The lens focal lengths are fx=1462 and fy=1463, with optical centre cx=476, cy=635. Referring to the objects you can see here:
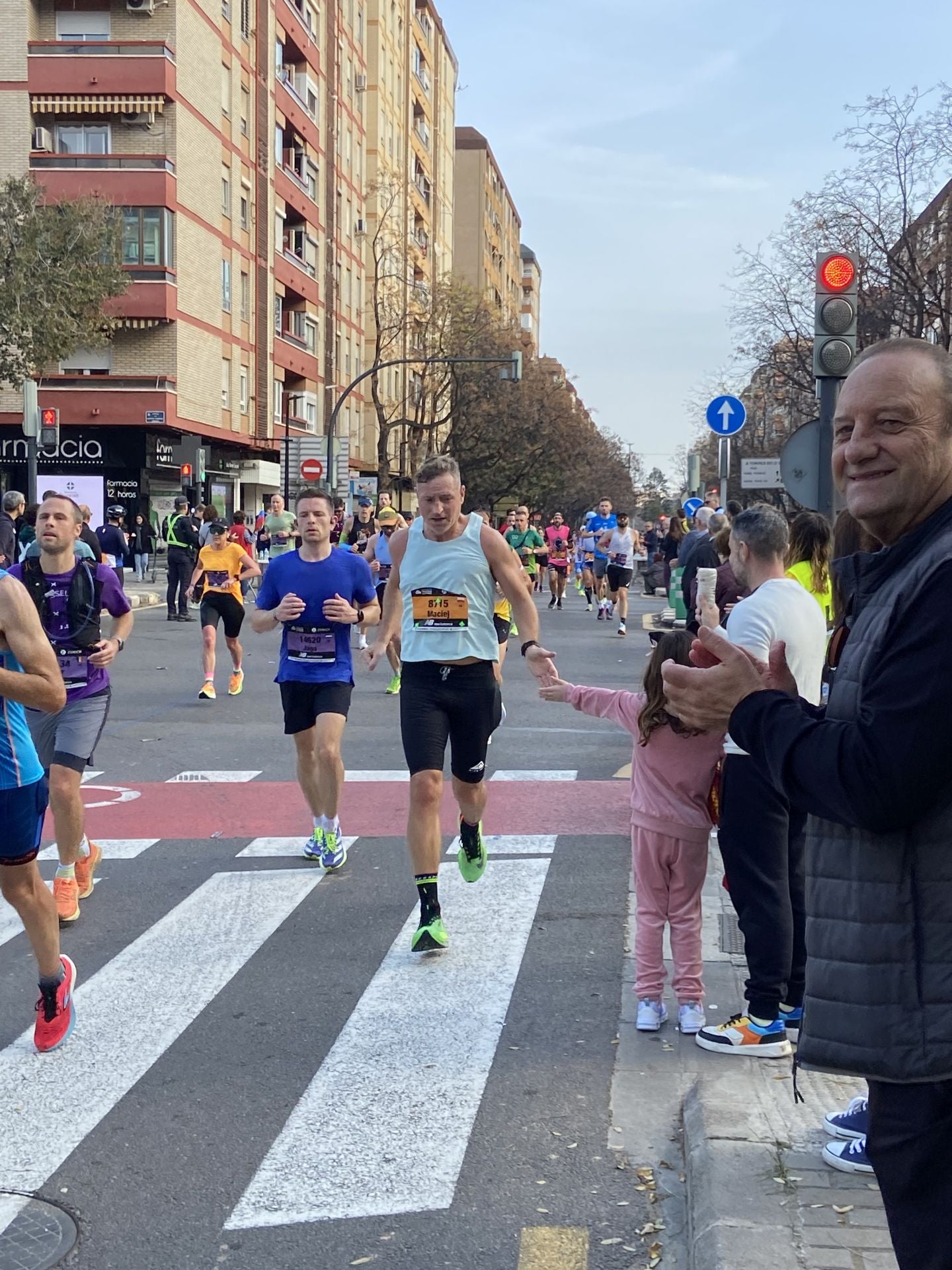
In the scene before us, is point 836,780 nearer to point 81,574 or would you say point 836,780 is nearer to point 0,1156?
point 0,1156

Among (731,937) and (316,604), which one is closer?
(731,937)

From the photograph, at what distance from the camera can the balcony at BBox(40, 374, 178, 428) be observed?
140ft

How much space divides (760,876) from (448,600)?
2.09 m

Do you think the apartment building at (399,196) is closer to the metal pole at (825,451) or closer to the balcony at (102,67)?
the balcony at (102,67)

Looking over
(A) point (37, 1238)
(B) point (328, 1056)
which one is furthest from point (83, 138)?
(A) point (37, 1238)

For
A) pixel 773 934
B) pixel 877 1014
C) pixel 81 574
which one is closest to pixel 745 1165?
pixel 773 934

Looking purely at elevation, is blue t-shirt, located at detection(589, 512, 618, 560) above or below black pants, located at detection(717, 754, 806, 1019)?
above

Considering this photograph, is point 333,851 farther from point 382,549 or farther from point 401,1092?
point 382,549

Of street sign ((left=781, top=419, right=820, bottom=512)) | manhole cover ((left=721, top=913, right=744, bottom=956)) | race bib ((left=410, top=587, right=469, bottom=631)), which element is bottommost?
manhole cover ((left=721, top=913, right=744, bottom=956))

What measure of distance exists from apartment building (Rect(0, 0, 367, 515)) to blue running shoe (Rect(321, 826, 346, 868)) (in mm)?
28069

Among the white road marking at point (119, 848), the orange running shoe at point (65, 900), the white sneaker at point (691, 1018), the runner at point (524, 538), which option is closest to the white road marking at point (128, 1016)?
the orange running shoe at point (65, 900)

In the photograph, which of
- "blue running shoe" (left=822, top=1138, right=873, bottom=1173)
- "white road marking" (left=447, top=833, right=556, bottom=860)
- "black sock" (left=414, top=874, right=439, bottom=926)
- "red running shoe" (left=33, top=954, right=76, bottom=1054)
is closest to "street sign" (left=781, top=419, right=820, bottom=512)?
"white road marking" (left=447, top=833, right=556, bottom=860)

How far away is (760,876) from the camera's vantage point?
16.1ft

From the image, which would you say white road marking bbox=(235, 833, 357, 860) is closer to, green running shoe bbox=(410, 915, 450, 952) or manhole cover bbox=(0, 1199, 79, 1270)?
green running shoe bbox=(410, 915, 450, 952)
